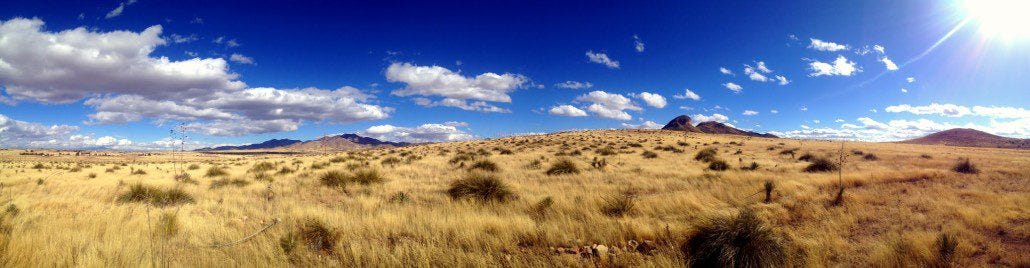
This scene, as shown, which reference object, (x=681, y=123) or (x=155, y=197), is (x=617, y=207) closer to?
(x=155, y=197)

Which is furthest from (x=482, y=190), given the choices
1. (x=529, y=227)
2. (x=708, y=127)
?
(x=708, y=127)

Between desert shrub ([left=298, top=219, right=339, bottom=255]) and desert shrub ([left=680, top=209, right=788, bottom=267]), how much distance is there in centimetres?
479

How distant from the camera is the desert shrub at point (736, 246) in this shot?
5.23 meters

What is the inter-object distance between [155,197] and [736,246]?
12666 mm

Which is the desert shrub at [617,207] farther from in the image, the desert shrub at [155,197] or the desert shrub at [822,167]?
the desert shrub at [822,167]

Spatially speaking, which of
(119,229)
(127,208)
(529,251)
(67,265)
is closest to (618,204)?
(529,251)

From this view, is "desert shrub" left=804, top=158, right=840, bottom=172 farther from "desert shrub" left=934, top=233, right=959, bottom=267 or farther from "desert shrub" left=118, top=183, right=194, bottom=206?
"desert shrub" left=118, top=183, right=194, bottom=206

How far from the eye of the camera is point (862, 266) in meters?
5.25

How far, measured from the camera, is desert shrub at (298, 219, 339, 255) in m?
6.23

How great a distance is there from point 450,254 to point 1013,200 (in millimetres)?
9949

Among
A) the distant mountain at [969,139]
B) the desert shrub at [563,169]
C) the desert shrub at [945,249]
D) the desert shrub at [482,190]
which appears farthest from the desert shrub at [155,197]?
the distant mountain at [969,139]

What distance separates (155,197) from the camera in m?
10.8

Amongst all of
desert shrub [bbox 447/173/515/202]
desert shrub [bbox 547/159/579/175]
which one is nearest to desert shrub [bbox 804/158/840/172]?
desert shrub [bbox 547/159/579/175]

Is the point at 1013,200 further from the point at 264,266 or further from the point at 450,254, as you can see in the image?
the point at 264,266
